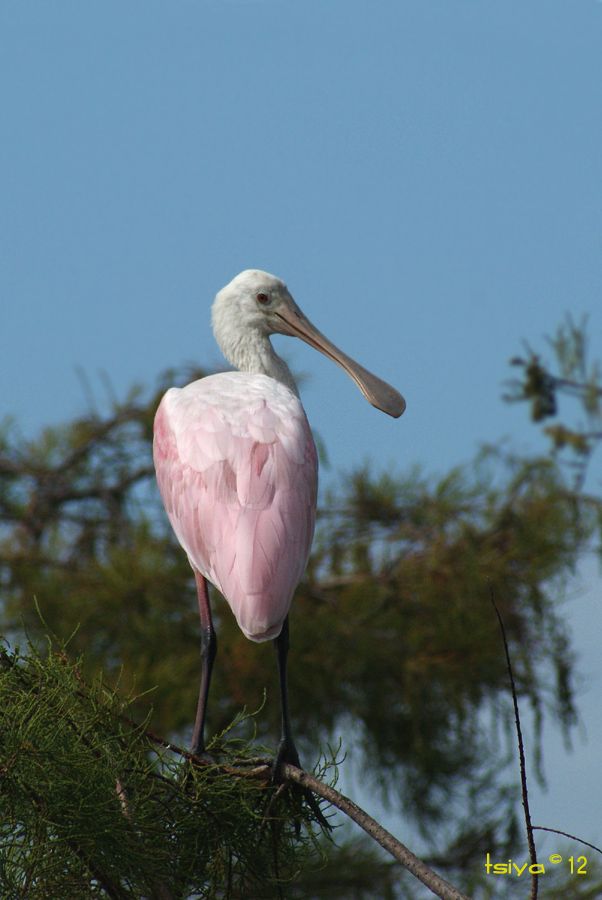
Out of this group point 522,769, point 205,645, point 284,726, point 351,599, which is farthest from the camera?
point 351,599

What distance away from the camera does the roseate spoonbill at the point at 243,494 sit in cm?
267

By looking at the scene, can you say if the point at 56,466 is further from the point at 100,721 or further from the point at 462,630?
the point at 100,721

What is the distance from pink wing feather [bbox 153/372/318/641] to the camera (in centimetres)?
266

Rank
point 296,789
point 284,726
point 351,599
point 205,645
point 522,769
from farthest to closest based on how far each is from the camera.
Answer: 1. point 351,599
2. point 205,645
3. point 284,726
4. point 296,789
5. point 522,769

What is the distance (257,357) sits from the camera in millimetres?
3727

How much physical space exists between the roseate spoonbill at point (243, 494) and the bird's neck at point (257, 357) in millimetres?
213

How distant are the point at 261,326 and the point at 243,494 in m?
1.04

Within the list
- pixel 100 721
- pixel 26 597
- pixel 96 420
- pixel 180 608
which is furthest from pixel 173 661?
pixel 100 721

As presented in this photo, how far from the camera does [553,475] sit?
8180 millimetres

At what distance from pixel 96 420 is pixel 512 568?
2.83 m

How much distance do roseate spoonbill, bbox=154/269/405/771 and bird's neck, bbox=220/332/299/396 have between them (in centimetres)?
21

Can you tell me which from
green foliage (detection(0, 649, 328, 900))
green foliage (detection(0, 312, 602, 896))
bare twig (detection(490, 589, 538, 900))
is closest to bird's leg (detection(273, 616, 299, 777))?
green foliage (detection(0, 649, 328, 900))

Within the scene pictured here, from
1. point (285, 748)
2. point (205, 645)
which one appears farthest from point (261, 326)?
point (285, 748)

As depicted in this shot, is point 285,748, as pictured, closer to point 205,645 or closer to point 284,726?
point 284,726
